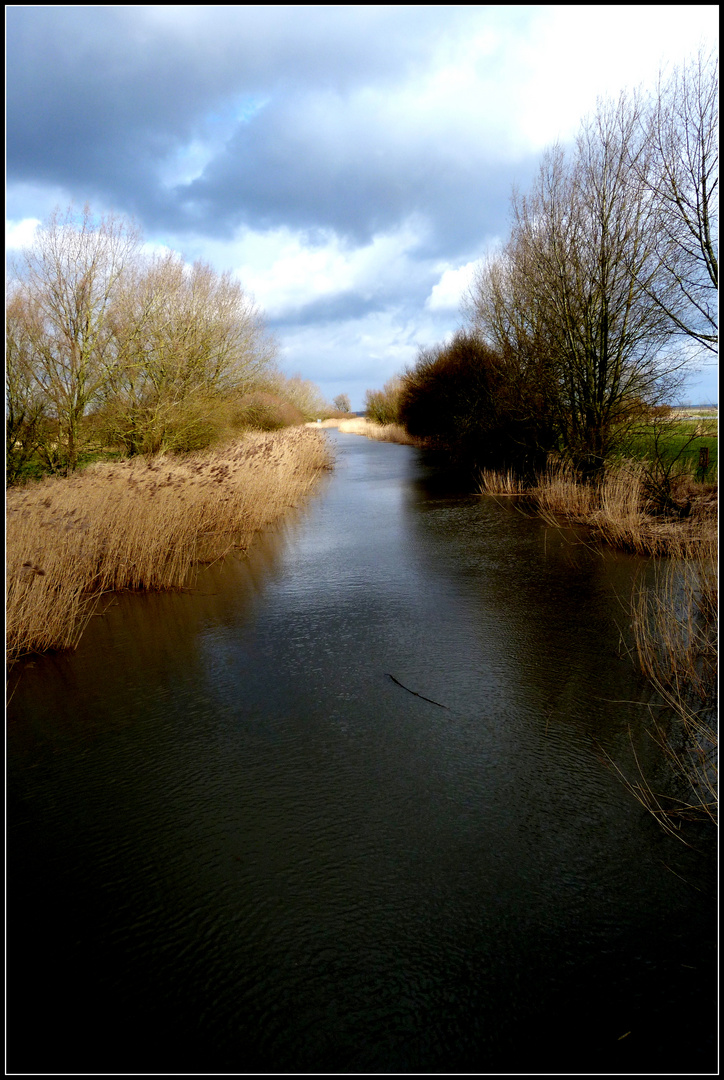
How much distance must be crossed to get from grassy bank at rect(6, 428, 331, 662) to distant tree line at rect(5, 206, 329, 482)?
2.87 metres

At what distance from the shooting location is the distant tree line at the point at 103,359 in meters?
11.5

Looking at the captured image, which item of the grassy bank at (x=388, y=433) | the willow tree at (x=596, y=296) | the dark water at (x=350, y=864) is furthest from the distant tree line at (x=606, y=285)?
the grassy bank at (x=388, y=433)

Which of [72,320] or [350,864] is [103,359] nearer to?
[72,320]

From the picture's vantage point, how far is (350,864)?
2.87 m

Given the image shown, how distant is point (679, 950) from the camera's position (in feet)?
7.80

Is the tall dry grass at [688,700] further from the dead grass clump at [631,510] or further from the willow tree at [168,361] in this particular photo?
the willow tree at [168,361]

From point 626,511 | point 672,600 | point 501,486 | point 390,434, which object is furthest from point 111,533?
point 390,434

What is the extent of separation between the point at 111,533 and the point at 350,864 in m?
5.55

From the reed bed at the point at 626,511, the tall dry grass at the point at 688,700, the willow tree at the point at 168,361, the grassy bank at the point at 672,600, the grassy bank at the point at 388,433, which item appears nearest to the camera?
the tall dry grass at the point at 688,700

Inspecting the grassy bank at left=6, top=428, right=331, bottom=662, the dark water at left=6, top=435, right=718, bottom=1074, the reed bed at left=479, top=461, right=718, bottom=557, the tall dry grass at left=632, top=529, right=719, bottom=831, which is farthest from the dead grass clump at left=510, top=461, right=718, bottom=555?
the grassy bank at left=6, top=428, right=331, bottom=662

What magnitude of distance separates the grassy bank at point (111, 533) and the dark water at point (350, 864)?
0.60 meters

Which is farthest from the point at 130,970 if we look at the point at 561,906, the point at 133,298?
the point at 133,298

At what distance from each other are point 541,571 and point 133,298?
1000 cm

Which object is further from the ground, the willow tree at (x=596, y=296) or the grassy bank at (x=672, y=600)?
the willow tree at (x=596, y=296)
